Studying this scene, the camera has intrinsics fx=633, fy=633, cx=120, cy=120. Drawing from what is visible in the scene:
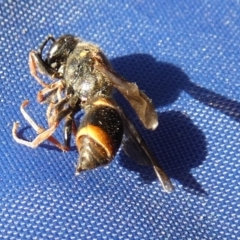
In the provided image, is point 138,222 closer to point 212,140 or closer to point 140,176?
point 140,176

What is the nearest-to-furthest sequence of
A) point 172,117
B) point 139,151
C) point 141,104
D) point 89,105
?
1. point 141,104
2. point 139,151
3. point 89,105
4. point 172,117

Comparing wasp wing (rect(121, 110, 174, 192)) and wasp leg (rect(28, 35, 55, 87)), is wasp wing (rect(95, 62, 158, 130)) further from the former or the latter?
wasp leg (rect(28, 35, 55, 87))

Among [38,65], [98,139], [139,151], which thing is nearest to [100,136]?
[98,139]

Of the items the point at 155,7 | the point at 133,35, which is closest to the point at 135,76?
the point at 133,35

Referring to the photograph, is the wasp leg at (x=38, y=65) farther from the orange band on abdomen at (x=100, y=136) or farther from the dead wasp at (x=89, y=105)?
the orange band on abdomen at (x=100, y=136)

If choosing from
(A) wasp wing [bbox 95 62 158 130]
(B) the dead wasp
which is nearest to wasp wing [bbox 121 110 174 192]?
(B) the dead wasp

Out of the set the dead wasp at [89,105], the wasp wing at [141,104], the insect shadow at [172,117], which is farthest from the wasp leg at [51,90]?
the wasp wing at [141,104]

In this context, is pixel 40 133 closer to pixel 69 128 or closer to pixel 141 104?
pixel 69 128
